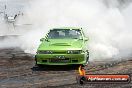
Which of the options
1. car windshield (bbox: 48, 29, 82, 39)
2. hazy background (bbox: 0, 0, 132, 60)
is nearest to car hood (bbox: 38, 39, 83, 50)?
car windshield (bbox: 48, 29, 82, 39)

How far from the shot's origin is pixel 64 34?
15992 millimetres

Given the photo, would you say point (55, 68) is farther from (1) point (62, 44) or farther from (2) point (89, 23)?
(2) point (89, 23)

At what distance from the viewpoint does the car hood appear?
14477 mm

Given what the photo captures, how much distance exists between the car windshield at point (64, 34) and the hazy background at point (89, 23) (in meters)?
1.59

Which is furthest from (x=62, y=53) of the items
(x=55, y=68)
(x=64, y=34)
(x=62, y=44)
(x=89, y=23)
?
(x=89, y=23)

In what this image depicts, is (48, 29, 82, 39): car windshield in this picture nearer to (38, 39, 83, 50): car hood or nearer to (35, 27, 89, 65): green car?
(38, 39, 83, 50): car hood

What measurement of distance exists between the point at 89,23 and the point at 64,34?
858cm

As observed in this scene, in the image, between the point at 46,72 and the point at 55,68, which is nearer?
the point at 46,72

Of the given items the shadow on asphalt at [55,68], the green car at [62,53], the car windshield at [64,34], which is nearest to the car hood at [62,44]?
the green car at [62,53]

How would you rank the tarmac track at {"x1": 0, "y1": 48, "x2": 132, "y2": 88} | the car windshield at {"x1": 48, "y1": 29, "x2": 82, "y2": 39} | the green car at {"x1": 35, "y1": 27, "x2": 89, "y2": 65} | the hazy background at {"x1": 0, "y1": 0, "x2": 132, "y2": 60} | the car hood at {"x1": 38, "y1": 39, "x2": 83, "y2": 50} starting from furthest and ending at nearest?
the hazy background at {"x1": 0, "y1": 0, "x2": 132, "y2": 60}, the car windshield at {"x1": 48, "y1": 29, "x2": 82, "y2": 39}, the car hood at {"x1": 38, "y1": 39, "x2": 83, "y2": 50}, the green car at {"x1": 35, "y1": 27, "x2": 89, "y2": 65}, the tarmac track at {"x1": 0, "y1": 48, "x2": 132, "y2": 88}

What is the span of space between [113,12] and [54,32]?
1039 cm

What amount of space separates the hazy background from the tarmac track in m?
2.33

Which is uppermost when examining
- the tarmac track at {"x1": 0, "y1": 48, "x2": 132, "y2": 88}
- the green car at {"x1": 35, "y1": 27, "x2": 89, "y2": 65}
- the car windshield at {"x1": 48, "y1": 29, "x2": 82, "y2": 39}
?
the car windshield at {"x1": 48, "y1": 29, "x2": 82, "y2": 39}

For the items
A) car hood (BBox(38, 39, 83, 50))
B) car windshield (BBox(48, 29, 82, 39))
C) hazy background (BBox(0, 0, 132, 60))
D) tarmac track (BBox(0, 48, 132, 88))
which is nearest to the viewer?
tarmac track (BBox(0, 48, 132, 88))
